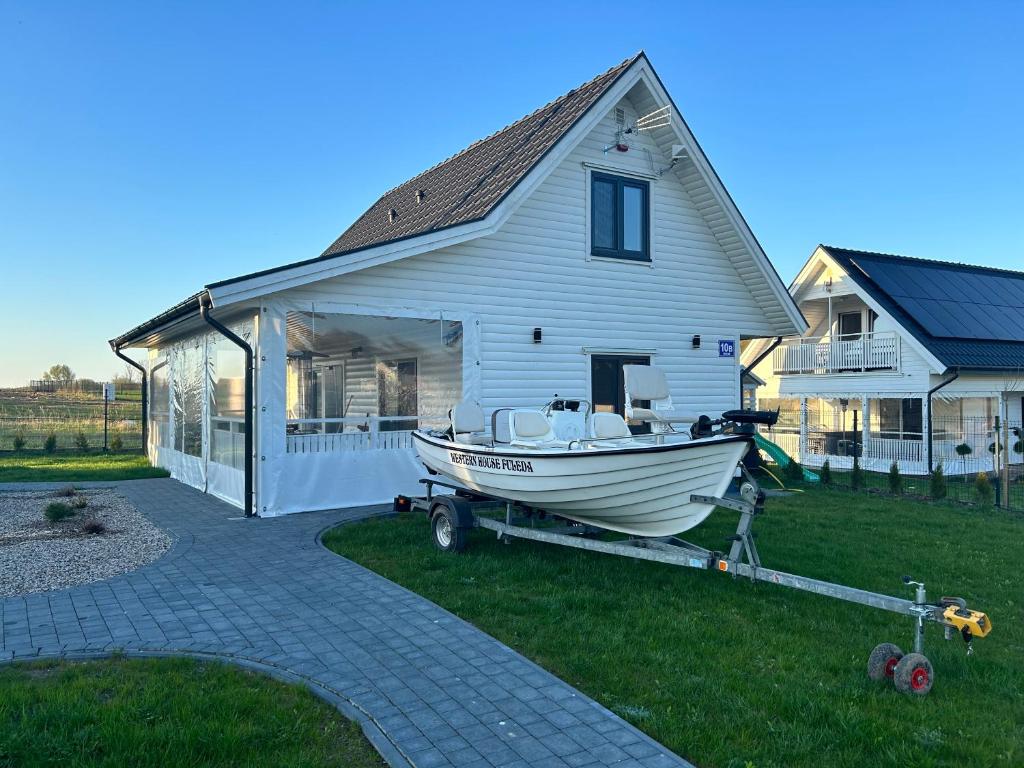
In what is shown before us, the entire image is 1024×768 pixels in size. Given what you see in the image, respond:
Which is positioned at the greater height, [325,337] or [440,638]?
[325,337]

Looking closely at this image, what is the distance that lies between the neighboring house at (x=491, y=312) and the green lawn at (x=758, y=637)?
2341mm

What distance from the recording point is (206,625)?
5973 mm

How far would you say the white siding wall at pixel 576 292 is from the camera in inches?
474

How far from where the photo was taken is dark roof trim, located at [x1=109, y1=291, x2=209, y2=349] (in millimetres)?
11398

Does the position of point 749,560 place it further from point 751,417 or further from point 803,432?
point 803,432

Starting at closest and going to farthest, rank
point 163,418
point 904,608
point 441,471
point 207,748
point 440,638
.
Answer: point 207,748, point 904,608, point 440,638, point 441,471, point 163,418

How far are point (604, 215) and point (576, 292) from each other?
5.50 feet

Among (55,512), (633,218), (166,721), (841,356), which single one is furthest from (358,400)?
(841,356)

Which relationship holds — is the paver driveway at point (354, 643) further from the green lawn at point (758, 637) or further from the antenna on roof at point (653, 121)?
the antenna on roof at point (653, 121)

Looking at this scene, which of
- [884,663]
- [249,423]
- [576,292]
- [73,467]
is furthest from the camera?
[73,467]

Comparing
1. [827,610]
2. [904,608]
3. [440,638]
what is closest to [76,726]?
[440,638]

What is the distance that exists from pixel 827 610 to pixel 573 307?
785cm

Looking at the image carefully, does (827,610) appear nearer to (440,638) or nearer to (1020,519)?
(440,638)

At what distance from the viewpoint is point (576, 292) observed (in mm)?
13414
